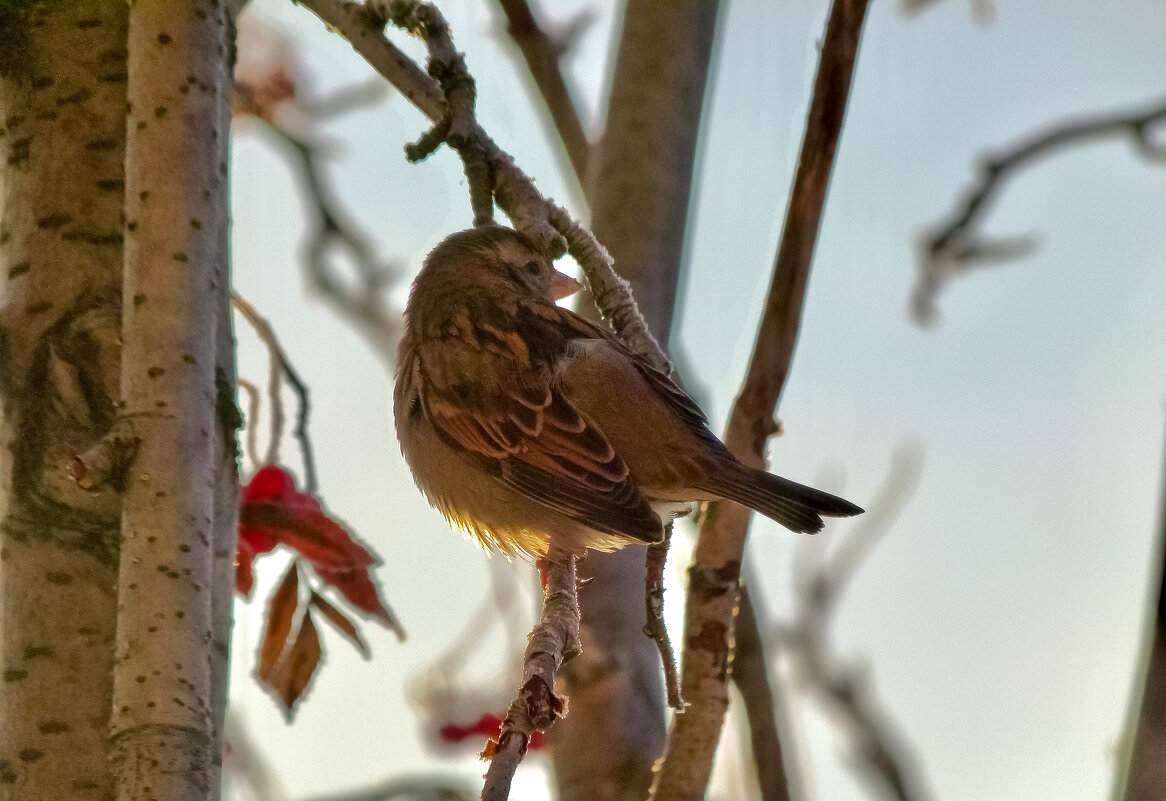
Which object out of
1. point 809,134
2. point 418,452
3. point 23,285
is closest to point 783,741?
point 418,452

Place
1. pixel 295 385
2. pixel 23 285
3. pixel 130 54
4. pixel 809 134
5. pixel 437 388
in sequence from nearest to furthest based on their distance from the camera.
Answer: pixel 130 54 → pixel 23 285 → pixel 809 134 → pixel 295 385 → pixel 437 388

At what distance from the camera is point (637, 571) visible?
290cm

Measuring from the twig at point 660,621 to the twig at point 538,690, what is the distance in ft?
0.51

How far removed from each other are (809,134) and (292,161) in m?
1.57

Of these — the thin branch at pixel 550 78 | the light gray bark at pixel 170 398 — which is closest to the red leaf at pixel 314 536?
the light gray bark at pixel 170 398

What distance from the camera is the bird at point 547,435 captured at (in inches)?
98.5

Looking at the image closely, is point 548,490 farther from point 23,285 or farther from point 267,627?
point 23,285

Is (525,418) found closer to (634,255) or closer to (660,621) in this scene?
(634,255)

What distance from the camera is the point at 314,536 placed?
2.49m

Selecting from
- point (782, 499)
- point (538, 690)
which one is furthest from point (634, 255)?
point (538, 690)

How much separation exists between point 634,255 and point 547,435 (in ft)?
1.76

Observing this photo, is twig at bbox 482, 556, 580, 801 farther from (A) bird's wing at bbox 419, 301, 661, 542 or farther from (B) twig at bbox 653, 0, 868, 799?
(A) bird's wing at bbox 419, 301, 661, 542

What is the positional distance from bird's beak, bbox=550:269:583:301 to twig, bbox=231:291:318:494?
0.85 meters

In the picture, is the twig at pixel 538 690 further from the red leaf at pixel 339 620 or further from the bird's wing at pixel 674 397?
the bird's wing at pixel 674 397
